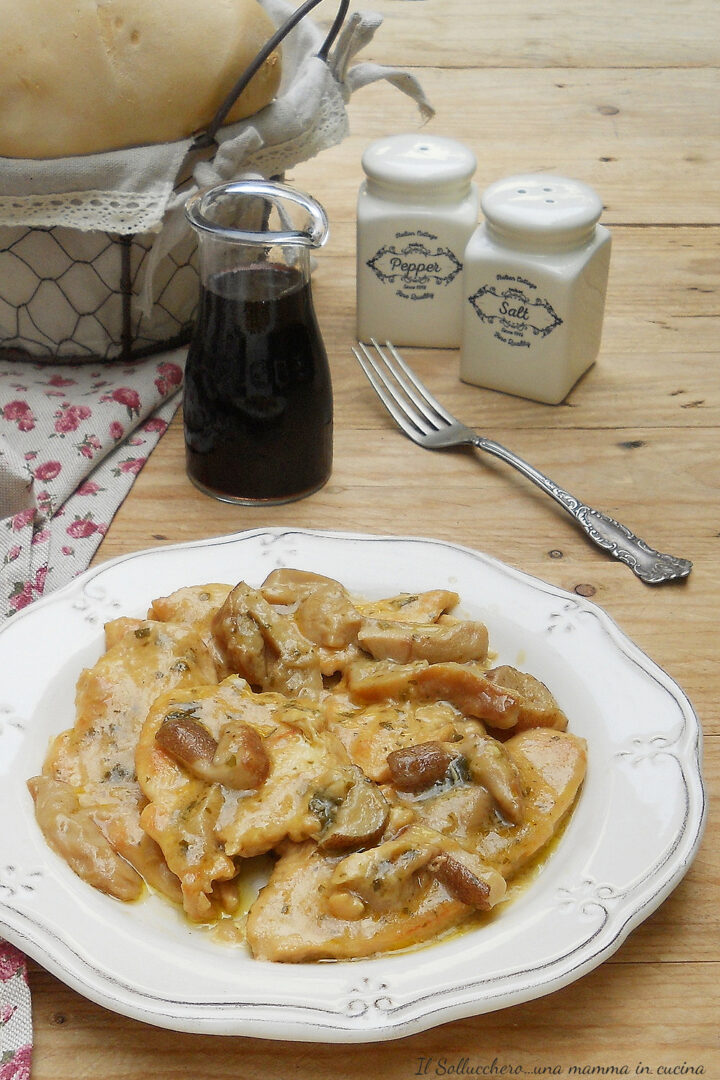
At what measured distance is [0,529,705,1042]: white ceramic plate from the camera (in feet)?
2.95

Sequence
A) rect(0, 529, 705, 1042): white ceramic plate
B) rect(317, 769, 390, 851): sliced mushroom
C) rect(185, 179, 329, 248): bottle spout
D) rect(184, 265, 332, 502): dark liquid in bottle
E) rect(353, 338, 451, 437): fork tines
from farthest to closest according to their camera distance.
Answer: rect(353, 338, 451, 437): fork tines, rect(184, 265, 332, 502): dark liquid in bottle, rect(185, 179, 329, 248): bottle spout, rect(317, 769, 390, 851): sliced mushroom, rect(0, 529, 705, 1042): white ceramic plate

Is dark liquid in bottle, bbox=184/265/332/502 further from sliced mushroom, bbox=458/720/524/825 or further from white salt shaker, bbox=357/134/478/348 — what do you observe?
sliced mushroom, bbox=458/720/524/825

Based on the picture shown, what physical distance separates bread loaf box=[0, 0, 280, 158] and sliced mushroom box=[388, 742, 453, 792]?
3.15 feet

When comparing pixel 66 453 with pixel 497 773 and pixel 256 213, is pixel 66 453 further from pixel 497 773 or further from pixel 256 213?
pixel 497 773

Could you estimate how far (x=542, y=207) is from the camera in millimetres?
1730

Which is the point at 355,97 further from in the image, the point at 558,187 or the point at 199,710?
the point at 199,710

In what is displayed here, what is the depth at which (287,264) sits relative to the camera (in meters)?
1.55

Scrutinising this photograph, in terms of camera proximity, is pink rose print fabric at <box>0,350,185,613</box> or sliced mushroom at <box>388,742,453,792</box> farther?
pink rose print fabric at <box>0,350,185,613</box>

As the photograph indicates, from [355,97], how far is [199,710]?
2018 mm

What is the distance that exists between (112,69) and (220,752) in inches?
37.8

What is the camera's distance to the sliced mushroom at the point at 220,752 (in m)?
1.05

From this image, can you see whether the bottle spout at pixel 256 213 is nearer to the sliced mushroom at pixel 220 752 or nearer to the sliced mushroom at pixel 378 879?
the sliced mushroom at pixel 220 752

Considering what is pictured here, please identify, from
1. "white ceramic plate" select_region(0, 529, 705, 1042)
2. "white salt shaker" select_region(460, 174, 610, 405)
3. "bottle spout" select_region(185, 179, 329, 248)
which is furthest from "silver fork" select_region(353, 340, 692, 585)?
"bottle spout" select_region(185, 179, 329, 248)

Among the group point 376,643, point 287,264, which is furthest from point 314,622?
point 287,264
